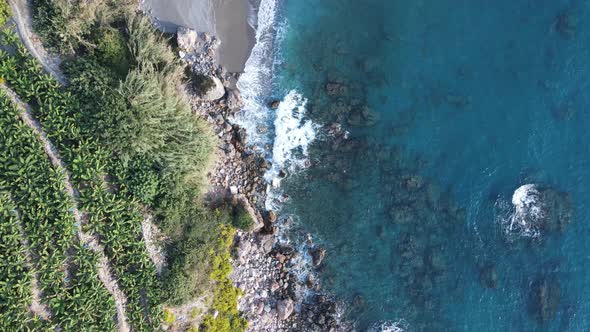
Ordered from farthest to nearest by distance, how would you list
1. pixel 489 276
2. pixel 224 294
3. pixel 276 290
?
1. pixel 489 276
2. pixel 276 290
3. pixel 224 294

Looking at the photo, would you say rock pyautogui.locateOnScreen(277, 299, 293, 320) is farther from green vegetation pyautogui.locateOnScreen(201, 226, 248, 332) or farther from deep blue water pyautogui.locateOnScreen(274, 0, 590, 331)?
deep blue water pyautogui.locateOnScreen(274, 0, 590, 331)

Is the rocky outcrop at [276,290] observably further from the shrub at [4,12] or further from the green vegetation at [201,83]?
the shrub at [4,12]

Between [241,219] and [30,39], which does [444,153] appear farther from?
[30,39]

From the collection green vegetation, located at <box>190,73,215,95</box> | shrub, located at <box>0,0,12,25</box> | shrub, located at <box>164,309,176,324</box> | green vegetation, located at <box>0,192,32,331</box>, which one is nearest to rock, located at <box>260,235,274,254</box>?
shrub, located at <box>164,309,176,324</box>

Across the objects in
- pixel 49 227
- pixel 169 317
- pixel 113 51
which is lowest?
pixel 169 317

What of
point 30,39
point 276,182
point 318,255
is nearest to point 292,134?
point 276,182

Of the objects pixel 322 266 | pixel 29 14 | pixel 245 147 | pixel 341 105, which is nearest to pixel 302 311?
pixel 322 266

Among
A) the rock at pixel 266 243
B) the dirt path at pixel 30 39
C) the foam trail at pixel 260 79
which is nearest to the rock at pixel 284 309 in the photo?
the rock at pixel 266 243

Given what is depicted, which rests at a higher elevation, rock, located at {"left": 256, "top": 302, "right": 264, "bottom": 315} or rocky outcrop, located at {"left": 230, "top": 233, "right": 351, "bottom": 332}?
rocky outcrop, located at {"left": 230, "top": 233, "right": 351, "bottom": 332}
